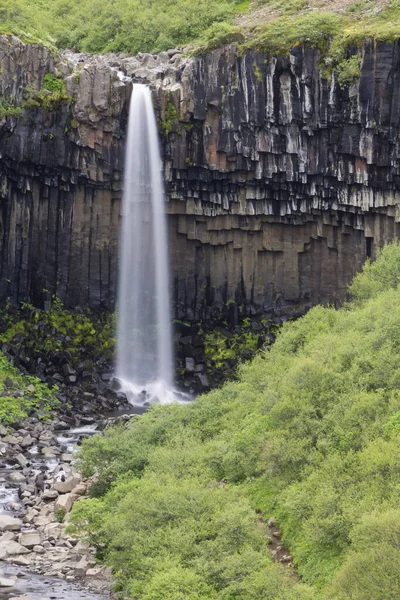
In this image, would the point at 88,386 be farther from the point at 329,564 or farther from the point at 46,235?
the point at 329,564

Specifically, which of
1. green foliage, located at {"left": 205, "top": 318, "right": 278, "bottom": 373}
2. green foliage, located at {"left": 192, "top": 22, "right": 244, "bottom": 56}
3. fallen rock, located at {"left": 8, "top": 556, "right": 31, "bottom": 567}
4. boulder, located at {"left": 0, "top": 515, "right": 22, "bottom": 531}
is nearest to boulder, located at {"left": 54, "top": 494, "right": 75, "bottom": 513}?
boulder, located at {"left": 0, "top": 515, "right": 22, "bottom": 531}

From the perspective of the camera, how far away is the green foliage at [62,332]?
44688 millimetres

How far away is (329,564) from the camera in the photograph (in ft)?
62.2

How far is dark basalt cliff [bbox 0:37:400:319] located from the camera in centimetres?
4300

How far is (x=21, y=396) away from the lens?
4003 cm

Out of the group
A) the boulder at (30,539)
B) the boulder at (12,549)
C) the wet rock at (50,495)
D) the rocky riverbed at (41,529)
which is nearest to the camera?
the rocky riverbed at (41,529)

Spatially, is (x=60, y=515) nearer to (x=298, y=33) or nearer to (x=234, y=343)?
(x=234, y=343)

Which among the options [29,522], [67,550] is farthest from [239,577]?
[29,522]

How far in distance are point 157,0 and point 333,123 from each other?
24902mm

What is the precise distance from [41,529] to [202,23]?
39.0 meters

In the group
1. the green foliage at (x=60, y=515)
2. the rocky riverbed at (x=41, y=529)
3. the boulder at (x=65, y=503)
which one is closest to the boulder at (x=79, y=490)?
the rocky riverbed at (x=41, y=529)

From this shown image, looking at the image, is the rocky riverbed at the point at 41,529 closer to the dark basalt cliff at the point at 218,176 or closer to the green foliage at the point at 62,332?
the green foliage at the point at 62,332

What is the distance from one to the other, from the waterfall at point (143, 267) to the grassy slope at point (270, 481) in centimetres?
1574

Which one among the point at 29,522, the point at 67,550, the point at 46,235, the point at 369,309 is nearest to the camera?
the point at 67,550
